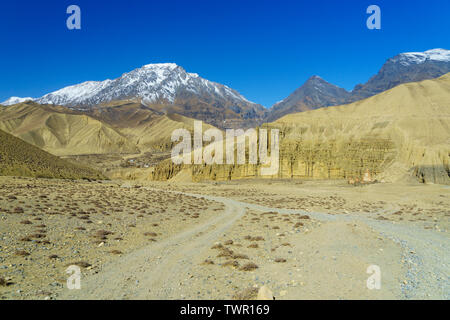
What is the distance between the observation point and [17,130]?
17038 centimetres

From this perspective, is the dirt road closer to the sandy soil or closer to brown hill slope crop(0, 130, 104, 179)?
the sandy soil

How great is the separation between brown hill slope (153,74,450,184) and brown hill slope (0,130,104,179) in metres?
37.8

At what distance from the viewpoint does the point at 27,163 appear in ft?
146

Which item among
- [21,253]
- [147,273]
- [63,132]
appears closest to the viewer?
[147,273]

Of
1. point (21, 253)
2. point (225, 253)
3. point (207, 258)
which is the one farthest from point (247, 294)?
point (21, 253)

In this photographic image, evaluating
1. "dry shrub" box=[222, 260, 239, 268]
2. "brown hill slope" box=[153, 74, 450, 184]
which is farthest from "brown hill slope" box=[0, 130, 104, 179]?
"dry shrub" box=[222, 260, 239, 268]

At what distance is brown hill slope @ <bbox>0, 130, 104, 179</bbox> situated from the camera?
4034cm

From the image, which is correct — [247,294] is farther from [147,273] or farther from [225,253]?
[225,253]

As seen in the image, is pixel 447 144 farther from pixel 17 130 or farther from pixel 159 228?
pixel 17 130

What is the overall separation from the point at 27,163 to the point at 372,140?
74.4 metres

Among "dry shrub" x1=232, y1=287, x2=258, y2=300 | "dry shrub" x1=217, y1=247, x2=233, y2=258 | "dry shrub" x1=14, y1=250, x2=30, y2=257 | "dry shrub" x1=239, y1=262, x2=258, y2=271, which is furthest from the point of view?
"dry shrub" x1=217, y1=247, x2=233, y2=258

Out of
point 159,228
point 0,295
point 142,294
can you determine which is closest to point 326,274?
point 142,294

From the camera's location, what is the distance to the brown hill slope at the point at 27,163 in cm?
4034

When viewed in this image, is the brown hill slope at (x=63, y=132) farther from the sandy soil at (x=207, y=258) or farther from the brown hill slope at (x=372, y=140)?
the sandy soil at (x=207, y=258)
